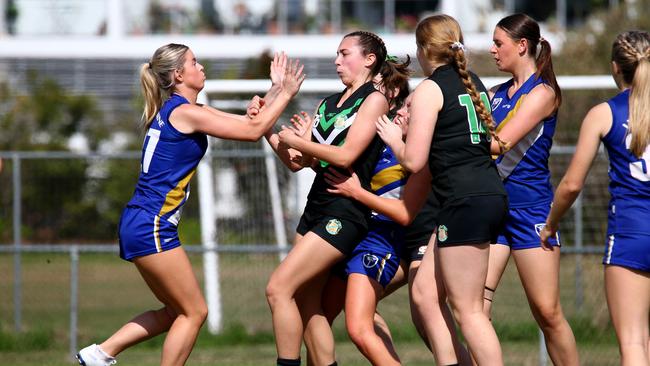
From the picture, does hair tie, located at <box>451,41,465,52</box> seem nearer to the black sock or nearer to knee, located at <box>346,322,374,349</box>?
knee, located at <box>346,322,374,349</box>

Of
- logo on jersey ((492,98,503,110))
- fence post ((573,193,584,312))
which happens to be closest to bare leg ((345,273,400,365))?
logo on jersey ((492,98,503,110))

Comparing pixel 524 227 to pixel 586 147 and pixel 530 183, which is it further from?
pixel 586 147

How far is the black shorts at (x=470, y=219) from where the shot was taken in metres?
5.74

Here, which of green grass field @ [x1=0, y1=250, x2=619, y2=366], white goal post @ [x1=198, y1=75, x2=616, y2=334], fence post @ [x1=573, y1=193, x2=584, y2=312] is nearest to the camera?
green grass field @ [x1=0, y1=250, x2=619, y2=366]

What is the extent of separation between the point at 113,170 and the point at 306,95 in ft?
9.79

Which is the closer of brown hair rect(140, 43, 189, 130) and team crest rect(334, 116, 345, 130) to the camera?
team crest rect(334, 116, 345, 130)

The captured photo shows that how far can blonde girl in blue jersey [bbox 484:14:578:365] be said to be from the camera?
6312 millimetres

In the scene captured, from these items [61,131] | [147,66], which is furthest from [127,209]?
[61,131]

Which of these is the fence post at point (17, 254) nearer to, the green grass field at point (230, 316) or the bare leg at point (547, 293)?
the green grass field at point (230, 316)

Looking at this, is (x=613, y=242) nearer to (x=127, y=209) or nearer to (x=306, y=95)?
(x=127, y=209)

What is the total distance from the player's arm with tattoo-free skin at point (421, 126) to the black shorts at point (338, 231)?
2.31 ft

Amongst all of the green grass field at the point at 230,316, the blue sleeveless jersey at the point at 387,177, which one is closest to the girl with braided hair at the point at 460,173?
the blue sleeveless jersey at the point at 387,177

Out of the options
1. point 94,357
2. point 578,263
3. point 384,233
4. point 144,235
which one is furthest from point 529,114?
point 578,263

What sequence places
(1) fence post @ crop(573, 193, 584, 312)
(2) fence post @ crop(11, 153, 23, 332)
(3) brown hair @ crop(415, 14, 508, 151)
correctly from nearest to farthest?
1. (3) brown hair @ crop(415, 14, 508, 151)
2. (1) fence post @ crop(573, 193, 584, 312)
3. (2) fence post @ crop(11, 153, 23, 332)
